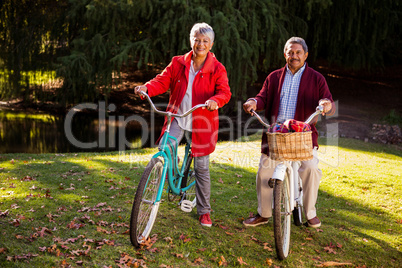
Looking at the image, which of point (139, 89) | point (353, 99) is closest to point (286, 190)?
point (139, 89)

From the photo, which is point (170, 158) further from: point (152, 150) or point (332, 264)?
point (152, 150)

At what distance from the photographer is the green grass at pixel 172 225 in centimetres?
341

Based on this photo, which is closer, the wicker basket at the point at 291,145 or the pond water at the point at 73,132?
the wicker basket at the point at 291,145

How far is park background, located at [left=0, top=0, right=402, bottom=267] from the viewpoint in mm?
3748

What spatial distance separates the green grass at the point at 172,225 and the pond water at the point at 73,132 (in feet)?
14.8

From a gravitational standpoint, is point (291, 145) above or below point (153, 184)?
above

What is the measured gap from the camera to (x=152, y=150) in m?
9.74

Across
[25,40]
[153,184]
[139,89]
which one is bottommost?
[153,184]

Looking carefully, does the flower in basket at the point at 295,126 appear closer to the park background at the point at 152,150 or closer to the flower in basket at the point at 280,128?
the flower in basket at the point at 280,128

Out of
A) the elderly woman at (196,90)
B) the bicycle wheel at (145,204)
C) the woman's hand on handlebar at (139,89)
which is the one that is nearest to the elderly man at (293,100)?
the elderly woman at (196,90)

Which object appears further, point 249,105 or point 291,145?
point 249,105

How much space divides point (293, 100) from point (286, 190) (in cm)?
89

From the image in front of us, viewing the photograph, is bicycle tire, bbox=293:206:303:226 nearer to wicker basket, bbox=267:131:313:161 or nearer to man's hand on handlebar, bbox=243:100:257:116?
wicker basket, bbox=267:131:313:161

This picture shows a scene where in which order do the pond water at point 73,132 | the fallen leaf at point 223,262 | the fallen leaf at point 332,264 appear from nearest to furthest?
the fallen leaf at point 223,262, the fallen leaf at point 332,264, the pond water at point 73,132
